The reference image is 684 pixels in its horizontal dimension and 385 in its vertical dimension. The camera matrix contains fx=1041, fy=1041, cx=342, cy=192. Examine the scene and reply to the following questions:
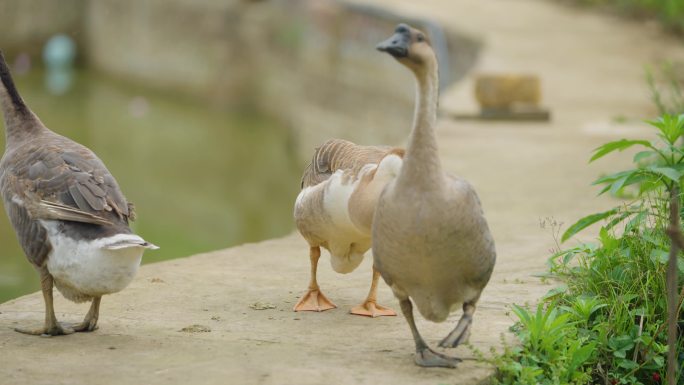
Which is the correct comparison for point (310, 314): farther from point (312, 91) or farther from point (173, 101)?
point (173, 101)

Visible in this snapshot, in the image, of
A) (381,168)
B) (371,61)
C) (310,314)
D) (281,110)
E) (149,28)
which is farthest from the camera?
(149,28)

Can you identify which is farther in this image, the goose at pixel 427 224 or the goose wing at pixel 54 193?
the goose wing at pixel 54 193

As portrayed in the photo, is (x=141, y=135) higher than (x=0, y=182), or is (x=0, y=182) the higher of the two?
(x=0, y=182)

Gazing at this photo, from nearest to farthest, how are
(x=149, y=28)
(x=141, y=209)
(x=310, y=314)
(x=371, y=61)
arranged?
(x=310, y=314), (x=141, y=209), (x=371, y=61), (x=149, y=28)

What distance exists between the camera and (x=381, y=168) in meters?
5.05

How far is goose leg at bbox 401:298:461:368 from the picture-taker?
14.8 ft

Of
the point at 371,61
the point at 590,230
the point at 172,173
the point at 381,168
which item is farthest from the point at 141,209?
the point at 381,168

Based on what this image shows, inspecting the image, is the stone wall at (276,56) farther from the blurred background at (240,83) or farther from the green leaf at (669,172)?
the green leaf at (669,172)

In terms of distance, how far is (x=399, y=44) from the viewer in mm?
4238

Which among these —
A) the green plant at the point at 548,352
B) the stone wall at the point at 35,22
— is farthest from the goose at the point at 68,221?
the stone wall at the point at 35,22

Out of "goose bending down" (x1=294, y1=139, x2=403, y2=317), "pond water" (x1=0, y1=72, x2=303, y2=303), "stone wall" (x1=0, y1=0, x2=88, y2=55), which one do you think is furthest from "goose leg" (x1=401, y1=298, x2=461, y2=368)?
"stone wall" (x1=0, y1=0, x2=88, y2=55)

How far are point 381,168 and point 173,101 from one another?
63.6 ft

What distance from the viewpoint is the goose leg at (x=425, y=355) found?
14.8 feet

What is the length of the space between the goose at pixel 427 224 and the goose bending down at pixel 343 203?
554 mm
